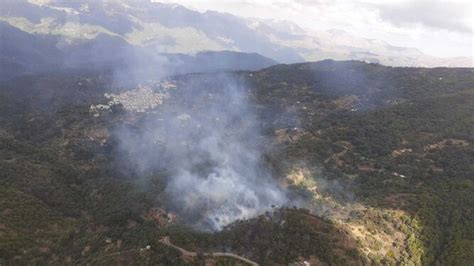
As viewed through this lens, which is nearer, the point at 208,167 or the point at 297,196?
the point at 297,196

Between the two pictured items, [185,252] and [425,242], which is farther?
[425,242]

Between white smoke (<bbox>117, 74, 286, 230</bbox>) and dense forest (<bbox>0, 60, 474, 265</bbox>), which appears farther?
white smoke (<bbox>117, 74, 286, 230</bbox>)

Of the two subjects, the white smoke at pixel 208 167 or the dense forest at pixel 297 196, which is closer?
the dense forest at pixel 297 196

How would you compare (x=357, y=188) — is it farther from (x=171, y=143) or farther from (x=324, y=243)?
(x=171, y=143)

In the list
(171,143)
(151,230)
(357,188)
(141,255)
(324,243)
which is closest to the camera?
(141,255)

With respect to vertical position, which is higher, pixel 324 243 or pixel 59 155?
pixel 324 243

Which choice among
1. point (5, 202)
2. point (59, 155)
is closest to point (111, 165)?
point (59, 155)

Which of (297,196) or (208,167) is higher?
(297,196)

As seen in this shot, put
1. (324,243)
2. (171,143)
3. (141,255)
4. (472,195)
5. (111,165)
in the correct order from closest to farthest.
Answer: (141,255)
(324,243)
(472,195)
(111,165)
(171,143)
